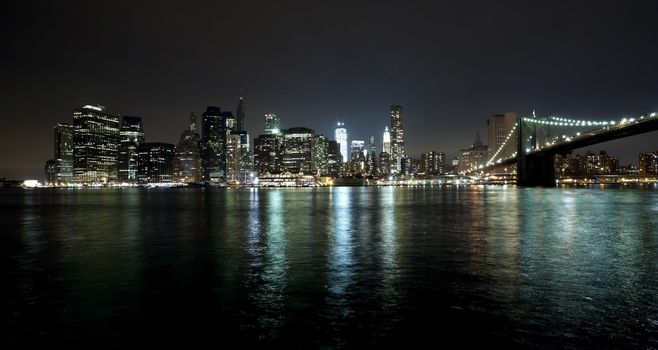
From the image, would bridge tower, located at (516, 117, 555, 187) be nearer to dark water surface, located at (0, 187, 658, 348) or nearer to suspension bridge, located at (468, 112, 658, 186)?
suspension bridge, located at (468, 112, 658, 186)

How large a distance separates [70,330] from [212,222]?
1215 inches

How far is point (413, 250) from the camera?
24469mm

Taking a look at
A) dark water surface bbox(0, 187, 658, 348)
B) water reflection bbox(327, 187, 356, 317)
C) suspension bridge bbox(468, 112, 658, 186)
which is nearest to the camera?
dark water surface bbox(0, 187, 658, 348)

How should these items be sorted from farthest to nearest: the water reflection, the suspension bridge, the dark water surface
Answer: the suspension bridge, the water reflection, the dark water surface

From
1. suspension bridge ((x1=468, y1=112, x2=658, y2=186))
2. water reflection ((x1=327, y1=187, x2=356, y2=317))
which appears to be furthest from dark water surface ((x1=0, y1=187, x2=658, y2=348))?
Result: suspension bridge ((x1=468, y1=112, x2=658, y2=186))

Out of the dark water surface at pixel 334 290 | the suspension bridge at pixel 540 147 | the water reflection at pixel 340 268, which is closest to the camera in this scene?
the dark water surface at pixel 334 290

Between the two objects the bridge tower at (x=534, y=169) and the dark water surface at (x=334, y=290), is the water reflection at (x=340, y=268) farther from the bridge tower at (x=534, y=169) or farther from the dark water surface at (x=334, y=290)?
the bridge tower at (x=534, y=169)

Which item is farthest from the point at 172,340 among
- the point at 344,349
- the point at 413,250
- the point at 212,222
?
the point at 212,222

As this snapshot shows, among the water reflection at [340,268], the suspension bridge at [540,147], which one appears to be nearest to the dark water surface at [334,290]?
the water reflection at [340,268]

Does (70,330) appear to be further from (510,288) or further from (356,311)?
(510,288)

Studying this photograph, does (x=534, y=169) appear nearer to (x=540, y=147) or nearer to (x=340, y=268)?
(x=540, y=147)

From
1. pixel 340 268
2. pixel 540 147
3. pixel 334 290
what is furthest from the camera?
pixel 540 147

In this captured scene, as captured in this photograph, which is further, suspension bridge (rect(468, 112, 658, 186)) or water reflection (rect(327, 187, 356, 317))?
suspension bridge (rect(468, 112, 658, 186))

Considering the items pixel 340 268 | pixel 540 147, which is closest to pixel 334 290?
pixel 340 268
